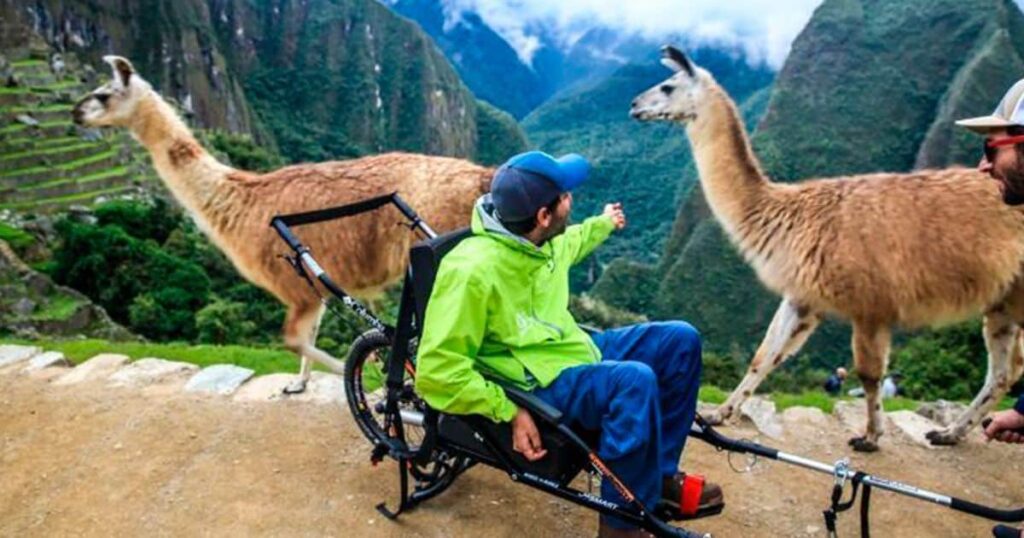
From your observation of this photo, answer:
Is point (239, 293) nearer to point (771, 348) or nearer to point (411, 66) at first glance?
point (771, 348)

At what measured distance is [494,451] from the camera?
2992 millimetres

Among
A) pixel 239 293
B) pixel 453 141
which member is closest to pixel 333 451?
pixel 239 293

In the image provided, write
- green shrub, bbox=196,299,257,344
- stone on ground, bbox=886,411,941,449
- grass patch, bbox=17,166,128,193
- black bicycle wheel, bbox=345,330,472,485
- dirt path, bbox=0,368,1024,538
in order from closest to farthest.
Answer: dirt path, bbox=0,368,1024,538
black bicycle wheel, bbox=345,330,472,485
stone on ground, bbox=886,411,941,449
green shrub, bbox=196,299,257,344
grass patch, bbox=17,166,128,193

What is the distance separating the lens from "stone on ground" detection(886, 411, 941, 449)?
15.2ft

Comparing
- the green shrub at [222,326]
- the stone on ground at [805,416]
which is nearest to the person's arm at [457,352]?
the stone on ground at [805,416]

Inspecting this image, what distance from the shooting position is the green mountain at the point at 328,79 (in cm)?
10825

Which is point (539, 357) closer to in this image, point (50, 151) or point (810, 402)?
point (810, 402)

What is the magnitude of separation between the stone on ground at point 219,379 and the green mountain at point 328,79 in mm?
104794

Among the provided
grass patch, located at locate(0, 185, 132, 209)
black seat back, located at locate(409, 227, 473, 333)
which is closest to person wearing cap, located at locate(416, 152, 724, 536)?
black seat back, located at locate(409, 227, 473, 333)

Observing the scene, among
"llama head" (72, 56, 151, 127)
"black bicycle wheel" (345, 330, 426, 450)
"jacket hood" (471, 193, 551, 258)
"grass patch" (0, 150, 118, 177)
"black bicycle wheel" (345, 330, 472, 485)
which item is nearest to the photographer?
"jacket hood" (471, 193, 551, 258)

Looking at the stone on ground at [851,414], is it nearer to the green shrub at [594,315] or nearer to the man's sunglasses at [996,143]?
the man's sunglasses at [996,143]

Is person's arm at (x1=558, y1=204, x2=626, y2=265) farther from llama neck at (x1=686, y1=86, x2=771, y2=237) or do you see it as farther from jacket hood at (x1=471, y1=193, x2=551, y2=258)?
llama neck at (x1=686, y1=86, x2=771, y2=237)

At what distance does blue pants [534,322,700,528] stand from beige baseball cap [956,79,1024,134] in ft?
4.14

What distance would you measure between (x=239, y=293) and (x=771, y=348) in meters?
24.9
